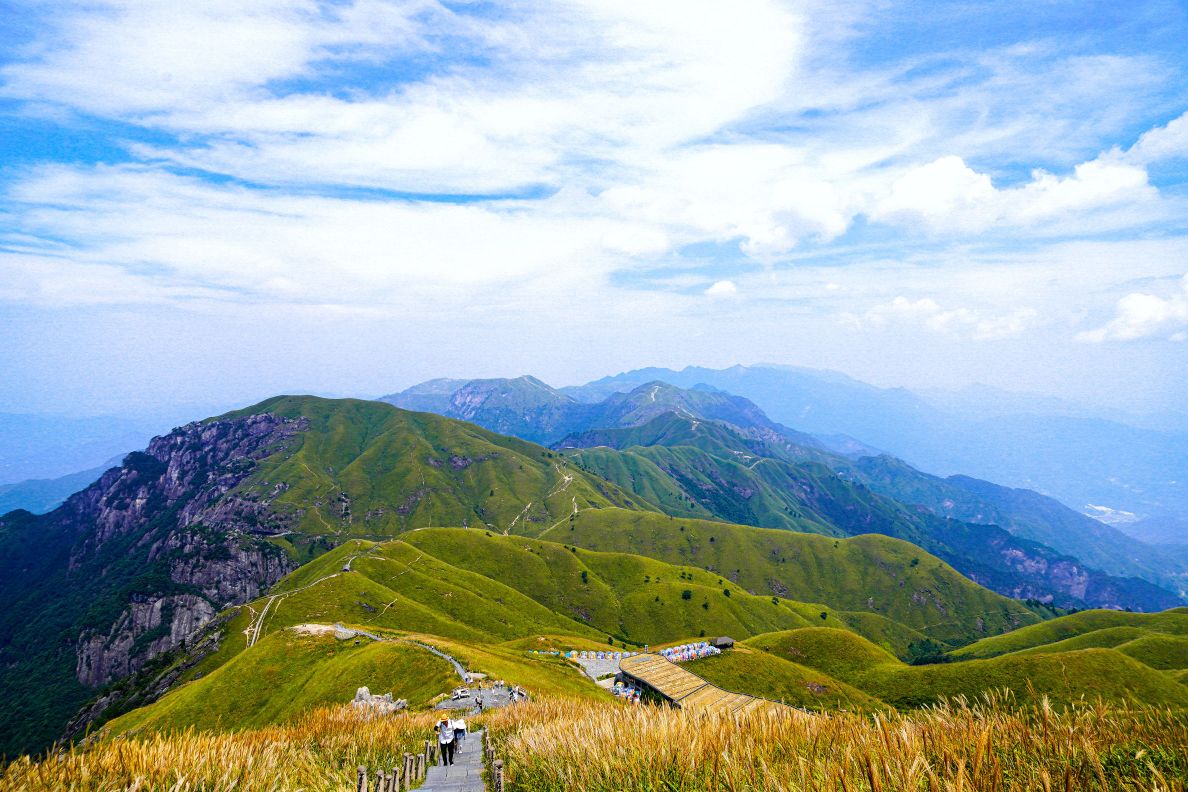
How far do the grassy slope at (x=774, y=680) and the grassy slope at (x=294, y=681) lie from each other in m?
48.1

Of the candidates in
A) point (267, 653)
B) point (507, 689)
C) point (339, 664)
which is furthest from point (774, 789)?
point (267, 653)

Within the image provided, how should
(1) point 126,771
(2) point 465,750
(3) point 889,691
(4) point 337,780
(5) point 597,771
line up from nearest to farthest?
(5) point 597,771
(1) point 126,771
(4) point 337,780
(2) point 465,750
(3) point 889,691

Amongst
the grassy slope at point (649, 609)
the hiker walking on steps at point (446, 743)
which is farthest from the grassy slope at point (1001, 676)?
the hiker walking on steps at point (446, 743)

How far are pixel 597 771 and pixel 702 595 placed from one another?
672 ft

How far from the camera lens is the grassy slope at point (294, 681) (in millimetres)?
63625

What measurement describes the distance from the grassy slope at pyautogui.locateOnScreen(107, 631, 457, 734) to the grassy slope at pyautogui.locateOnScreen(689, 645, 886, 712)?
48.1 meters

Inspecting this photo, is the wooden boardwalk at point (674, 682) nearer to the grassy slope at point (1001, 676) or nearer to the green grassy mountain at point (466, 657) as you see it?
the green grassy mountain at point (466, 657)

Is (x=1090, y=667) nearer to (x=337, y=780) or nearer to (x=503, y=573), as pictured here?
(x=337, y=780)

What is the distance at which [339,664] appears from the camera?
73.9m

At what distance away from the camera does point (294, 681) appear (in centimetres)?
7756

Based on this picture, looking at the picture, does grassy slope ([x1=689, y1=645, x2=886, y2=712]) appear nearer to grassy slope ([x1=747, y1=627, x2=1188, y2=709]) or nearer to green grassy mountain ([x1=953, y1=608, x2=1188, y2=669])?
grassy slope ([x1=747, y1=627, x2=1188, y2=709])

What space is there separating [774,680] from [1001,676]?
3483 centimetres

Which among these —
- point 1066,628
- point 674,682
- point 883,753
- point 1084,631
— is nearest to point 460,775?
point 883,753

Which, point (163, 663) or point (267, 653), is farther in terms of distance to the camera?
point (163, 663)
